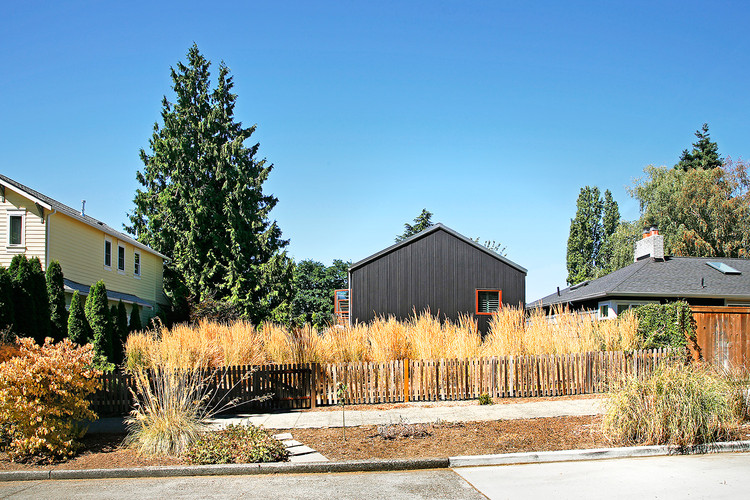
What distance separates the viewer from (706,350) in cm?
1453

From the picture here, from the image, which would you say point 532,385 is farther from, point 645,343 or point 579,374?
point 645,343

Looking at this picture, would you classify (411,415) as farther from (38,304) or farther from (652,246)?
(652,246)

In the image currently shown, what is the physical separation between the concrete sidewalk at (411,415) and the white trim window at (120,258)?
694 inches

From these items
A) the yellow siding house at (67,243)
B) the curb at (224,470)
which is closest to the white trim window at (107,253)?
the yellow siding house at (67,243)

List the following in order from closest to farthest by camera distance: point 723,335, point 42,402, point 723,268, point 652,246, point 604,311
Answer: point 42,402 → point 723,335 → point 604,311 → point 723,268 → point 652,246

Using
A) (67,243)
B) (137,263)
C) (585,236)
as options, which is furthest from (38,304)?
(585,236)

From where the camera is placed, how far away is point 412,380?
12.6m

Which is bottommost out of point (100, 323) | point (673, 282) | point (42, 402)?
point (42, 402)

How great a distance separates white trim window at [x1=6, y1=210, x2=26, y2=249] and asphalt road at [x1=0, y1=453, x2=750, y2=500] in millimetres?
16203

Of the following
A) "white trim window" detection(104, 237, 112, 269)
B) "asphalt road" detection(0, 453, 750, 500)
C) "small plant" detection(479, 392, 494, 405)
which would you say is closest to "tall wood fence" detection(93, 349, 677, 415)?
"small plant" detection(479, 392, 494, 405)

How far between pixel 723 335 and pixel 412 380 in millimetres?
8334

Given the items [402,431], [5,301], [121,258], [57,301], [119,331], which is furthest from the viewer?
[121,258]

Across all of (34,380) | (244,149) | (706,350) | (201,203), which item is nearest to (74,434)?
(34,380)

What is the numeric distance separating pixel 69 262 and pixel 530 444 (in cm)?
1989
